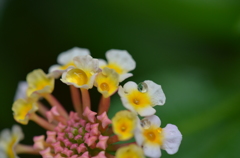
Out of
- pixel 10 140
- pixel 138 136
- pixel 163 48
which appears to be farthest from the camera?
pixel 163 48

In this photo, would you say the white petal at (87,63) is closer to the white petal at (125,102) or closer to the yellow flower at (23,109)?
the white petal at (125,102)

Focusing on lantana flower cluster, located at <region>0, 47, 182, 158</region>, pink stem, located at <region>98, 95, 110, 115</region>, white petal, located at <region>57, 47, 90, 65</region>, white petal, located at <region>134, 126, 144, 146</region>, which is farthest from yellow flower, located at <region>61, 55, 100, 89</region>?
white petal, located at <region>57, 47, 90, 65</region>

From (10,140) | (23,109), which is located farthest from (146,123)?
(10,140)

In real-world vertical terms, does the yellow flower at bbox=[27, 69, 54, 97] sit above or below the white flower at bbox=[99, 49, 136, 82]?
below

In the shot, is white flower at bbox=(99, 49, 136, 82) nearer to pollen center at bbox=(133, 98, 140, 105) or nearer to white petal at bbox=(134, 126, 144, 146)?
pollen center at bbox=(133, 98, 140, 105)

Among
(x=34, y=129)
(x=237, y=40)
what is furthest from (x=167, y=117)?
(x=34, y=129)

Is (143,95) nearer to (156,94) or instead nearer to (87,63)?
(156,94)

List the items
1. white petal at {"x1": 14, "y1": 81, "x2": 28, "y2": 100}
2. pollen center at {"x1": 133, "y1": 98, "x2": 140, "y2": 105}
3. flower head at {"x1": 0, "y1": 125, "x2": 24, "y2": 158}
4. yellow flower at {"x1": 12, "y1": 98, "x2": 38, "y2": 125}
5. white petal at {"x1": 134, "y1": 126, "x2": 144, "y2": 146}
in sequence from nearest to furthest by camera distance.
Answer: white petal at {"x1": 134, "y1": 126, "x2": 144, "y2": 146}, pollen center at {"x1": 133, "y1": 98, "x2": 140, "y2": 105}, yellow flower at {"x1": 12, "y1": 98, "x2": 38, "y2": 125}, flower head at {"x1": 0, "y1": 125, "x2": 24, "y2": 158}, white petal at {"x1": 14, "y1": 81, "x2": 28, "y2": 100}

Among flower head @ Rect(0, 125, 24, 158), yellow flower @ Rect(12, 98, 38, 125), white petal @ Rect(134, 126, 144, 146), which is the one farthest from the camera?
flower head @ Rect(0, 125, 24, 158)
